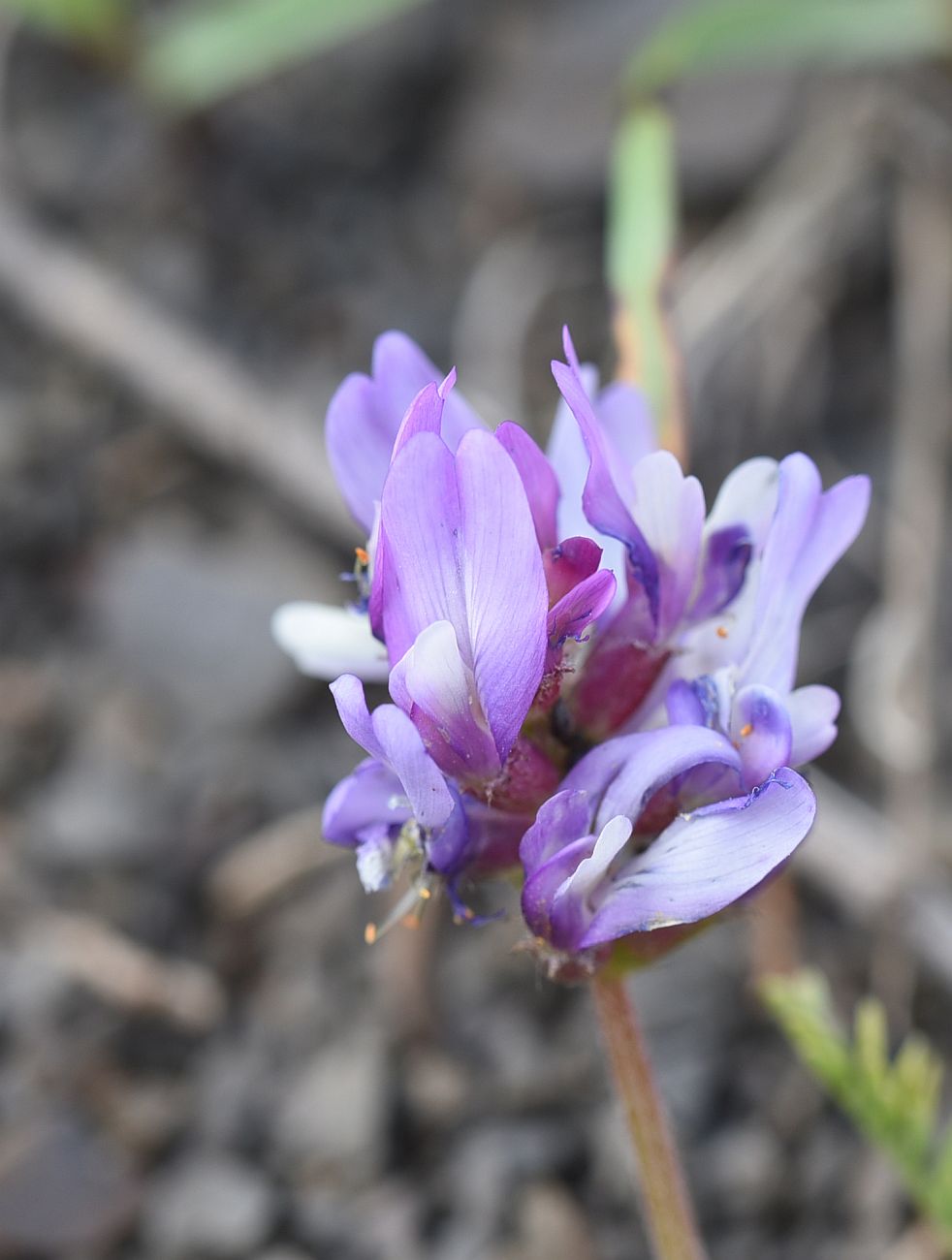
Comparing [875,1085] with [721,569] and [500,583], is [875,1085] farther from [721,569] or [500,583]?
[500,583]

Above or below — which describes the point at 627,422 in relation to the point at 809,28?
below

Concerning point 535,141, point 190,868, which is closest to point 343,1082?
point 190,868

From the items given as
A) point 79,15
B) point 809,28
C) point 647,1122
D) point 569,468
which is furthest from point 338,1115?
point 79,15

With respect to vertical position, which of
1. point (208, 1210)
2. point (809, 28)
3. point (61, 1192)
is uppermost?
point (809, 28)

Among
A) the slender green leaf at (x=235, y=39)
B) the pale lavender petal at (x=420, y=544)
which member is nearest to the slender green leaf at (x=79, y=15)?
the slender green leaf at (x=235, y=39)

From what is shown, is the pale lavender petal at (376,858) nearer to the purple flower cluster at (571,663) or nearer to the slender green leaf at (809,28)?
the purple flower cluster at (571,663)

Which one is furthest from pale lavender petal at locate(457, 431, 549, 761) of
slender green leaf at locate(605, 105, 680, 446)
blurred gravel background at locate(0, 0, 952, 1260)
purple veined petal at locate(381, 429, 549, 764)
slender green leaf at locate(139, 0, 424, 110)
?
slender green leaf at locate(139, 0, 424, 110)

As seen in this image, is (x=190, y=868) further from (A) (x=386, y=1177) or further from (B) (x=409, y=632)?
(B) (x=409, y=632)

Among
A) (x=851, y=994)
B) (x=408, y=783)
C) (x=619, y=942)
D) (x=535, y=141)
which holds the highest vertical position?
(x=535, y=141)
